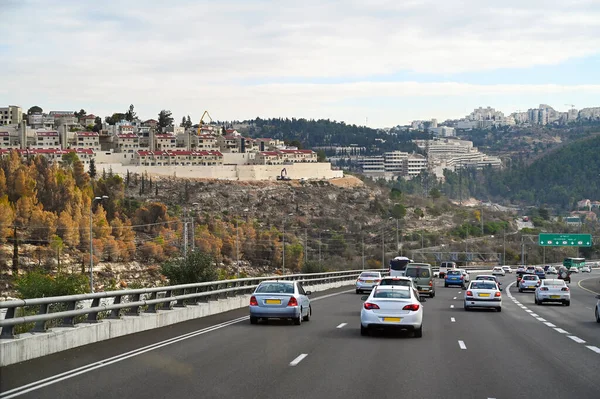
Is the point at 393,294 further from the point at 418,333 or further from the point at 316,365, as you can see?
the point at 316,365

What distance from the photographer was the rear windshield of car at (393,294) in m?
23.2

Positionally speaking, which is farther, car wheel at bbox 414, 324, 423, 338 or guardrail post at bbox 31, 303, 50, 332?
car wheel at bbox 414, 324, 423, 338

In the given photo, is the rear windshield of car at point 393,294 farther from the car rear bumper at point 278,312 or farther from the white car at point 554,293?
the white car at point 554,293

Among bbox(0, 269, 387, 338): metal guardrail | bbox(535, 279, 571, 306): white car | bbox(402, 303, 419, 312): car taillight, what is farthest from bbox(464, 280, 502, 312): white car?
bbox(402, 303, 419, 312): car taillight

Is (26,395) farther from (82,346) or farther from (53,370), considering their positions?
(82,346)

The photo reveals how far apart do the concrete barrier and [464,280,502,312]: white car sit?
39.0ft

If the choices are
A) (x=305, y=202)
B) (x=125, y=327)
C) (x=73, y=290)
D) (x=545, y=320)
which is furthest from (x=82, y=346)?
A: (x=305, y=202)

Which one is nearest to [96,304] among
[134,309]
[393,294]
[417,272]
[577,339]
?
[134,309]

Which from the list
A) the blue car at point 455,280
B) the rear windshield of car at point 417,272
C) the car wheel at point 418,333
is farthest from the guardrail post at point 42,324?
the blue car at point 455,280

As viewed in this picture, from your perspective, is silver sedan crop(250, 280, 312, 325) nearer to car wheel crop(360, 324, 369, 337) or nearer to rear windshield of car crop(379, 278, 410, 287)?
car wheel crop(360, 324, 369, 337)

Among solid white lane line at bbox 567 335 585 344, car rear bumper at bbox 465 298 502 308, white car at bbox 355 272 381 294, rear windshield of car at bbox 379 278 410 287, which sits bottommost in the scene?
white car at bbox 355 272 381 294

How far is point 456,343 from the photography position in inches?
846

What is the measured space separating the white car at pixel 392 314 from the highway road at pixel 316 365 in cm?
38

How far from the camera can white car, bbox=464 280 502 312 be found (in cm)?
3656
